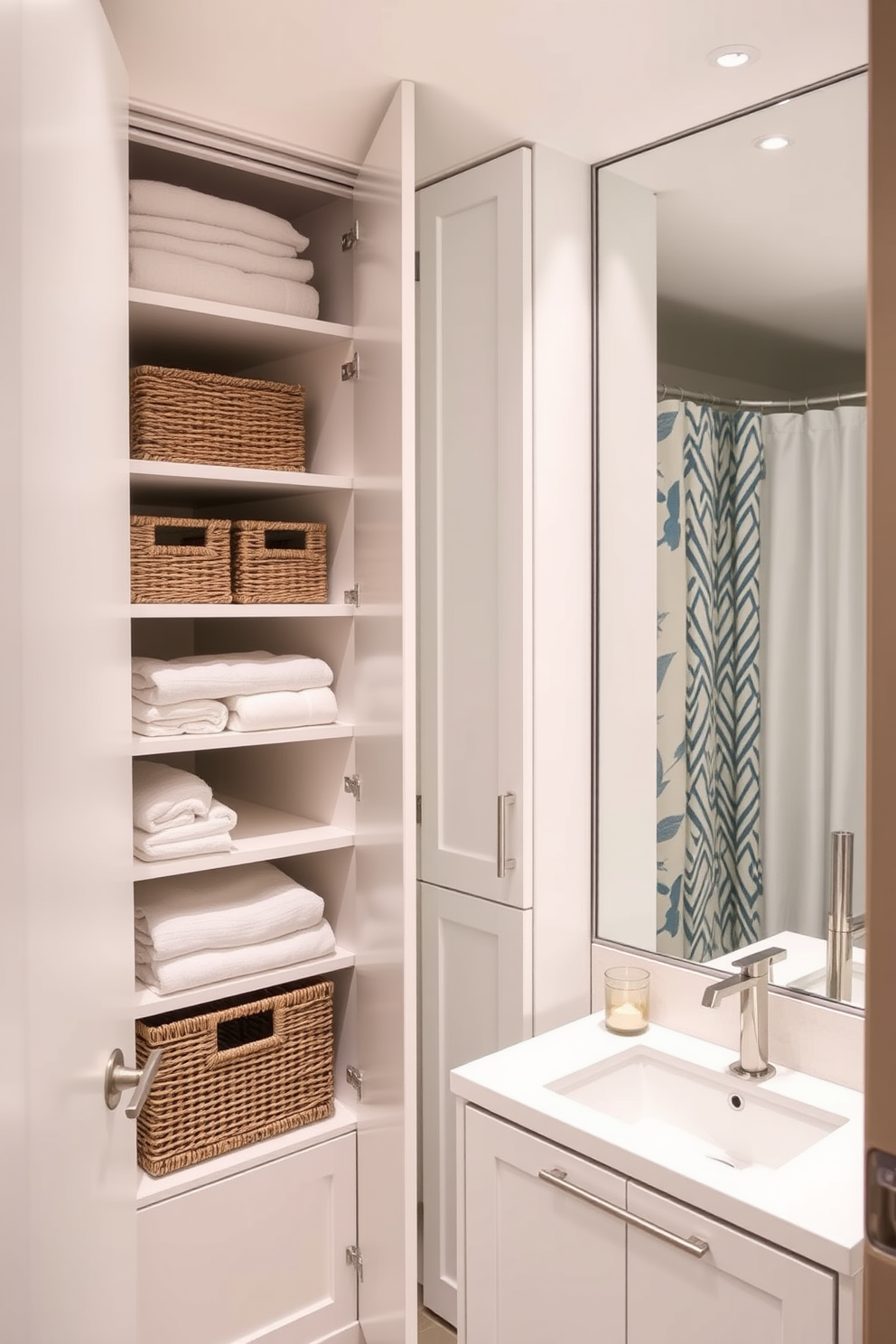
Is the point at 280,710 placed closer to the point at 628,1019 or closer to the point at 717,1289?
the point at 628,1019

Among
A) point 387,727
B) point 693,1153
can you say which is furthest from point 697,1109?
point 387,727

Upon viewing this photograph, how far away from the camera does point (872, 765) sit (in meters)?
0.89

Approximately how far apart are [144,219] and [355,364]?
0.45 m

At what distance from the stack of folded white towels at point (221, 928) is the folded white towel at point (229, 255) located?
1.20 metres

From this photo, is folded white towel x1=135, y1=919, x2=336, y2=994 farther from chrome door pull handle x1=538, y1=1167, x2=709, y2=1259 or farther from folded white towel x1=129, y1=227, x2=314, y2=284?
folded white towel x1=129, y1=227, x2=314, y2=284

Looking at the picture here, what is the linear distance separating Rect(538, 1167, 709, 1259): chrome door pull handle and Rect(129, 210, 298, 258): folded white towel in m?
1.73

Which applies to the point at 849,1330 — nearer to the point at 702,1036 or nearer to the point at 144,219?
the point at 702,1036

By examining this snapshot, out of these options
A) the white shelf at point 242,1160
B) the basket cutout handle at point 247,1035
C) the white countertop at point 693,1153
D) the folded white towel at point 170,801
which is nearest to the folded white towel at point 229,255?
the folded white towel at point 170,801

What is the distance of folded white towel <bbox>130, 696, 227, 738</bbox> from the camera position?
1.90 meters

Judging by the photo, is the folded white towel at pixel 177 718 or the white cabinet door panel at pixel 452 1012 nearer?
the folded white towel at pixel 177 718

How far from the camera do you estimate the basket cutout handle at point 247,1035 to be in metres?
1.96

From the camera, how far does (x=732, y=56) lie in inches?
65.4

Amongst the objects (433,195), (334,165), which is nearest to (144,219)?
(334,165)

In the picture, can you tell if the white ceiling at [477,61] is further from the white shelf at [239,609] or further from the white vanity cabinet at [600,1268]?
the white vanity cabinet at [600,1268]
